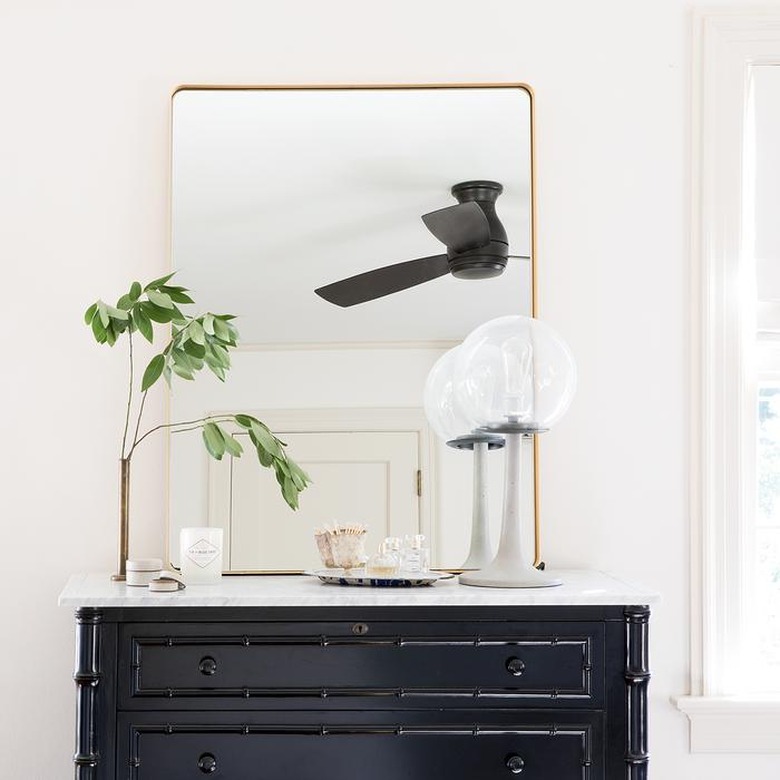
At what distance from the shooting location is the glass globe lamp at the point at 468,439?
2467 millimetres

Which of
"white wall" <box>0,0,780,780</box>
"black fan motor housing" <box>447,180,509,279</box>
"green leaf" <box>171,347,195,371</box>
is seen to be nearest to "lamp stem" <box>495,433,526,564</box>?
"white wall" <box>0,0,780,780</box>

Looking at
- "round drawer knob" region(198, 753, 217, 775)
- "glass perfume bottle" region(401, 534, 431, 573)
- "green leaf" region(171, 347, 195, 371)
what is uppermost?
"green leaf" region(171, 347, 195, 371)

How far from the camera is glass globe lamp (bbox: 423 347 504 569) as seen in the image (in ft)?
8.09

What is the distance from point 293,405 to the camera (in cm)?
252

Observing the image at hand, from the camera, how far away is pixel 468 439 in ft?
8.13

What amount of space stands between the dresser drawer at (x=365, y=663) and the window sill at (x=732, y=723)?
0.59m

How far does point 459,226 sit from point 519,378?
1.56ft

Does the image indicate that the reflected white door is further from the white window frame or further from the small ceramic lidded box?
the white window frame

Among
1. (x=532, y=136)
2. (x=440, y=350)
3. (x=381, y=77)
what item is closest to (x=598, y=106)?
(x=532, y=136)

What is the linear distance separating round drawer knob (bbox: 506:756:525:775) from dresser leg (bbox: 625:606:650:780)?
201mm

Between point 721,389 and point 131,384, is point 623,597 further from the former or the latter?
point 131,384

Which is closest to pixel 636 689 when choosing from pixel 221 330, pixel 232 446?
pixel 232 446

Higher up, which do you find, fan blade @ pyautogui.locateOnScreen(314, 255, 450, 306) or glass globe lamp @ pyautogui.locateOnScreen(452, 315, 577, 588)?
fan blade @ pyautogui.locateOnScreen(314, 255, 450, 306)

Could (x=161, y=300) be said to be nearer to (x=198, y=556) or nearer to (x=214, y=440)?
(x=214, y=440)
